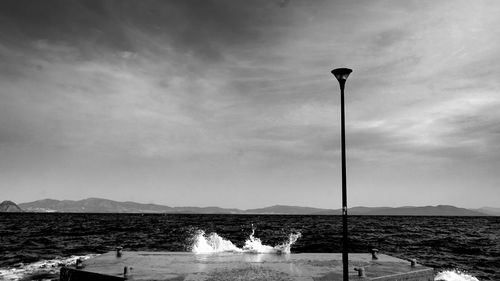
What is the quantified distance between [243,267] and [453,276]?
1408cm

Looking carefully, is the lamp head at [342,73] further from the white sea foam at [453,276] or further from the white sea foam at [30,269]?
the white sea foam at [30,269]

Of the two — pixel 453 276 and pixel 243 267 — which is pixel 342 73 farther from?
pixel 453 276

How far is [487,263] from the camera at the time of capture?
2792 cm

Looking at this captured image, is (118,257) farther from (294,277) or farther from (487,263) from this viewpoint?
(487,263)

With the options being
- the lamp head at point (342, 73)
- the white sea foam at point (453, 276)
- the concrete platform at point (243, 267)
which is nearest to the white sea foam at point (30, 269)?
the concrete platform at point (243, 267)

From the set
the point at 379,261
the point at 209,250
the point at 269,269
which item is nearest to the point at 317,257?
the point at 379,261

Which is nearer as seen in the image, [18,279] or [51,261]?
[18,279]

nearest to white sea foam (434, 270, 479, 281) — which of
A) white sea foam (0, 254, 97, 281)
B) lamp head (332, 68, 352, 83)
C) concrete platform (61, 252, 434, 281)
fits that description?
concrete platform (61, 252, 434, 281)

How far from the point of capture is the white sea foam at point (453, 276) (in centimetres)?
2036

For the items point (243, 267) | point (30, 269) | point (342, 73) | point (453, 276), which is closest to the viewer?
point (342, 73)

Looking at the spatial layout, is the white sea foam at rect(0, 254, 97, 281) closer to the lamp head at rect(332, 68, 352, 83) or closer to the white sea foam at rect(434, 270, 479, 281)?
the lamp head at rect(332, 68, 352, 83)

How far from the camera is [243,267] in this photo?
1333 cm

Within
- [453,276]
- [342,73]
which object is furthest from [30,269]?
[453,276]

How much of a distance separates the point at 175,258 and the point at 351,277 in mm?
7531
